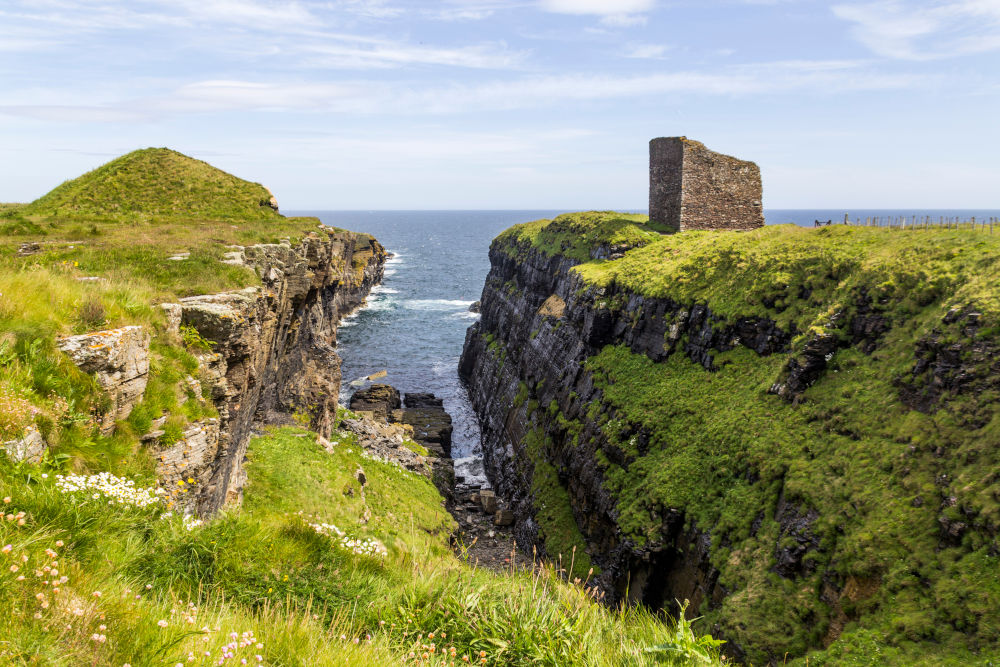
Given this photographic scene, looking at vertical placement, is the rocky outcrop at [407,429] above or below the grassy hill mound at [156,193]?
below

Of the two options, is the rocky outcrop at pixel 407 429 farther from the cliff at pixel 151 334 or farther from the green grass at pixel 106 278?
the green grass at pixel 106 278

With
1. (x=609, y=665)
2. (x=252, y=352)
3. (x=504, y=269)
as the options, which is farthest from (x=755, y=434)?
(x=504, y=269)

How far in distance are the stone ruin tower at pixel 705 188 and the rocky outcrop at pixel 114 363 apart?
40.7 metres

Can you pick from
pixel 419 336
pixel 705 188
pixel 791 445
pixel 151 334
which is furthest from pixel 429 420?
pixel 151 334

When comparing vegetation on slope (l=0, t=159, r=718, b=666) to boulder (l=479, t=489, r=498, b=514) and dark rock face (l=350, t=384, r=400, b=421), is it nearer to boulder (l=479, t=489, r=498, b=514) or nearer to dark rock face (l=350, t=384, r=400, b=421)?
boulder (l=479, t=489, r=498, b=514)

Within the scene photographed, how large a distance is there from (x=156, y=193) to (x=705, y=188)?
122ft

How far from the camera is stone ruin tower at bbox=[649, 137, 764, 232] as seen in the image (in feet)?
143

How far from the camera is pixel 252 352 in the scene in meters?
14.1

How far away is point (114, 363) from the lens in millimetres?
8914

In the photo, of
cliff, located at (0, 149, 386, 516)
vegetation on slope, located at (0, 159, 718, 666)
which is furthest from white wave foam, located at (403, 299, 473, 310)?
vegetation on slope, located at (0, 159, 718, 666)

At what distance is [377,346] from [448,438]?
30703 millimetres

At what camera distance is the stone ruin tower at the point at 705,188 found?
43688mm

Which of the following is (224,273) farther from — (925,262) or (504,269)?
(504,269)

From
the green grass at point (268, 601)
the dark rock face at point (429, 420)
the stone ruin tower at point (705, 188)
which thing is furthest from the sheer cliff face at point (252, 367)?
the stone ruin tower at point (705, 188)
